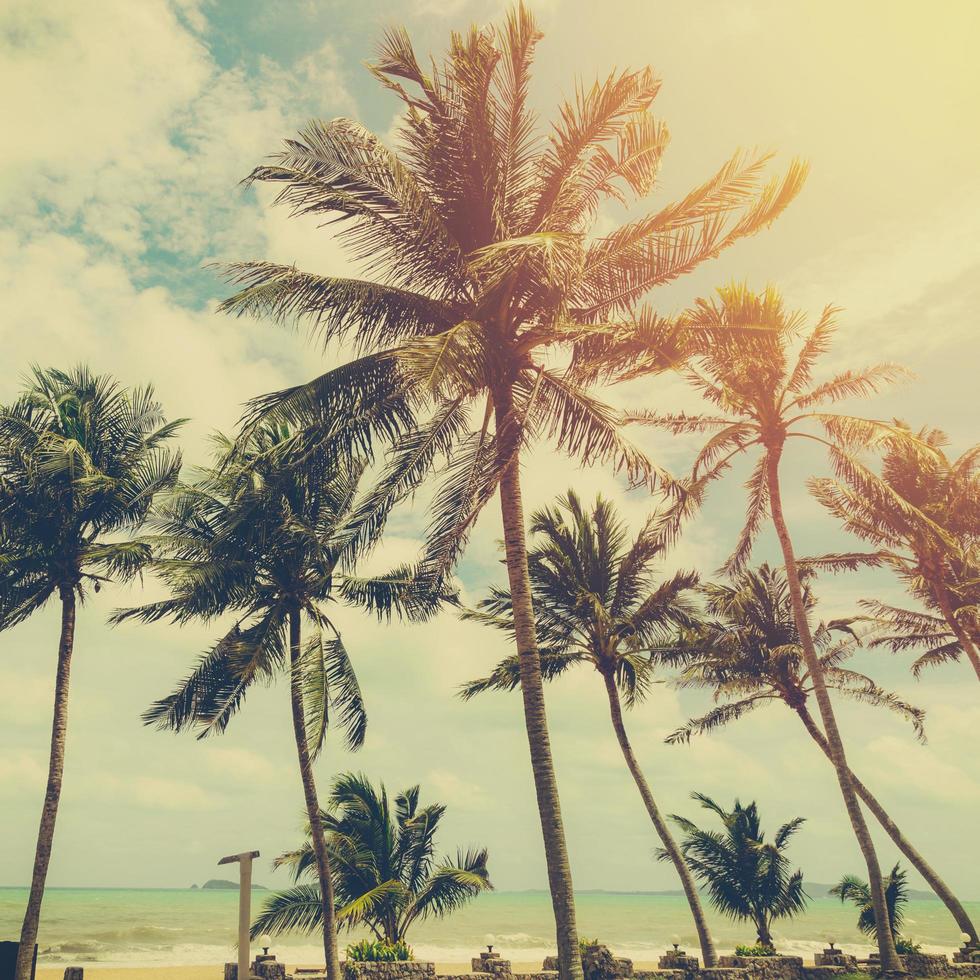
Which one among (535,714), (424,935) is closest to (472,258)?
(535,714)

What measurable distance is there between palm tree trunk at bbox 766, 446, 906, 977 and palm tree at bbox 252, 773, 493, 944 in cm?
765

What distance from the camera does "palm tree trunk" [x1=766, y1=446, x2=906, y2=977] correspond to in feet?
51.9

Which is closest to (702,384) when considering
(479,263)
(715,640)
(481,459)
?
(715,640)

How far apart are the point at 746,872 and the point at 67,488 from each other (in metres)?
19.1

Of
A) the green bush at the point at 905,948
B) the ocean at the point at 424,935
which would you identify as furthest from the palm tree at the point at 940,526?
the ocean at the point at 424,935

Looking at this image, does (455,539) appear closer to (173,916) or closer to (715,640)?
(715,640)

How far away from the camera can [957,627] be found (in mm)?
20828

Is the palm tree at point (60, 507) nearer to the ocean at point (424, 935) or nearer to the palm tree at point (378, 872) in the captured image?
the palm tree at point (378, 872)

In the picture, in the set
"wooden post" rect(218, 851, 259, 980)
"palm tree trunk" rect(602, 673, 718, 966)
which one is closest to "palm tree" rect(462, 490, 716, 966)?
"palm tree trunk" rect(602, 673, 718, 966)

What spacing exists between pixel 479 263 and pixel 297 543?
8686mm

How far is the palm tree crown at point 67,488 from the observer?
50.8ft

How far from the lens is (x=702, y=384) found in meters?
17.8

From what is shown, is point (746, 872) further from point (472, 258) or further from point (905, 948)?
point (472, 258)

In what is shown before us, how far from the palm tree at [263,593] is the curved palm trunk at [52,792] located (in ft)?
3.34
